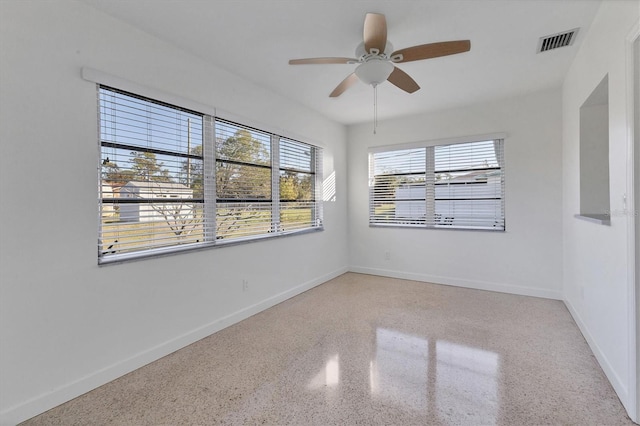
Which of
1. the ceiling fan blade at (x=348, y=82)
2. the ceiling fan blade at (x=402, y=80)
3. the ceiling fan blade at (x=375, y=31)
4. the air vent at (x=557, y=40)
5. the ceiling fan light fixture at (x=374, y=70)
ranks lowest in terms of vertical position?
the ceiling fan light fixture at (x=374, y=70)

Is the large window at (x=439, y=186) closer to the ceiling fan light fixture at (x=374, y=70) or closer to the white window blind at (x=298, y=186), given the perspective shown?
the white window blind at (x=298, y=186)

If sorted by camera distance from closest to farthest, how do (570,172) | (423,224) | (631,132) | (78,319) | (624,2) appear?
(631,132)
(624,2)
(78,319)
(570,172)
(423,224)

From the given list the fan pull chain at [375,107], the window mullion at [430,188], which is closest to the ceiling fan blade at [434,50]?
the fan pull chain at [375,107]

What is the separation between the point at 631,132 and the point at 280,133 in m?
3.10

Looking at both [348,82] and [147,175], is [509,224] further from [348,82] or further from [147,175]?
[147,175]

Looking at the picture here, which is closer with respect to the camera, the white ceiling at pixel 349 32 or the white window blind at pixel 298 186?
the white ceiling at pixel 349 32

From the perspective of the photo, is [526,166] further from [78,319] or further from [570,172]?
[78,319]

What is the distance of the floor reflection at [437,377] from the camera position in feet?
6.03

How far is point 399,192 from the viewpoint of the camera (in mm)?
4898

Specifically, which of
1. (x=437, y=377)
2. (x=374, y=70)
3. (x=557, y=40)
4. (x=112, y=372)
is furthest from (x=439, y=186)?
(x=112, y=372)

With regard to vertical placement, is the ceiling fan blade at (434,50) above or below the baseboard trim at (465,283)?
above

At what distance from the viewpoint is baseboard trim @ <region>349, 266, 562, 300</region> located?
12.7 feet

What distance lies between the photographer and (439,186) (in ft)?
14.9

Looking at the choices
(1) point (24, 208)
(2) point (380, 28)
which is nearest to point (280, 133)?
(2) point (380, 28)
